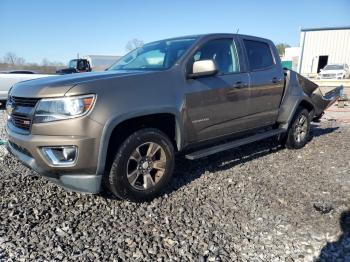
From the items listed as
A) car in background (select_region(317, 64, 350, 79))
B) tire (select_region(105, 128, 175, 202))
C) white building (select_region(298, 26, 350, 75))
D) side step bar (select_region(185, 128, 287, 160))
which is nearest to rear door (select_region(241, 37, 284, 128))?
side step bar (select_region(185, 128, 287, 160))

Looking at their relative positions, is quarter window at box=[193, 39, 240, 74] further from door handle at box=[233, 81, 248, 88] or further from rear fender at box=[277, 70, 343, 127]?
rear fender at box=[277, 70, 343, 127]

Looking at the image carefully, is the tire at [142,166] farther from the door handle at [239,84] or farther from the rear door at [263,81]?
the rear door at [263,81]

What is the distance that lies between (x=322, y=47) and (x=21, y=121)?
1457 inches

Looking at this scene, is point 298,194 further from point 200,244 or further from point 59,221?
point 59,221

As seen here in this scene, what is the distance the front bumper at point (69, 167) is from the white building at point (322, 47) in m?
36.8

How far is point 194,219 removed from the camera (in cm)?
336

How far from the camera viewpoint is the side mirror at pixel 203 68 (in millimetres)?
3799

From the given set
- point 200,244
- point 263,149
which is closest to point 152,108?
point 200,244

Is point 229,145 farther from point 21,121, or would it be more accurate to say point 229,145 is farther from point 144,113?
point 21,121

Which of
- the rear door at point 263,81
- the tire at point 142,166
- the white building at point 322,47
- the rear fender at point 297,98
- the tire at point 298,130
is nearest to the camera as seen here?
the tire at point 142,166

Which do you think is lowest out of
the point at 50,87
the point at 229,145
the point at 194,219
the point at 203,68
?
the point at 194,219

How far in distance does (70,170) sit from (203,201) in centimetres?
153

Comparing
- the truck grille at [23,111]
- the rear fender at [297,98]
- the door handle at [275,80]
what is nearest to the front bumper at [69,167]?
the truck grille at [23,111]

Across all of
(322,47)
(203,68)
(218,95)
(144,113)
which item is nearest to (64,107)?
(144,113)
